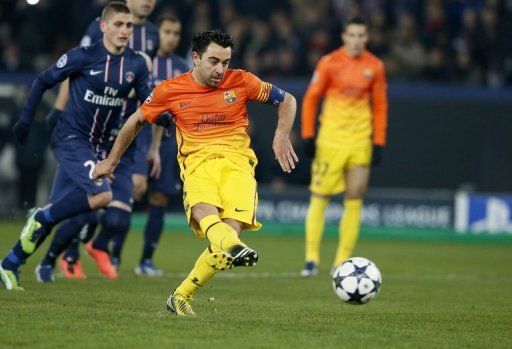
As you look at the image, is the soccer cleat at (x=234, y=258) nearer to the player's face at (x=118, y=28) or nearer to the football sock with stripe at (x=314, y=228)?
the player's face at (x=118, y=28)

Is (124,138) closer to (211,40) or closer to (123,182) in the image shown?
(211,40)

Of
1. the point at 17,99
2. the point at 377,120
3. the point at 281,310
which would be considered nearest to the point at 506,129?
the point at 377,120

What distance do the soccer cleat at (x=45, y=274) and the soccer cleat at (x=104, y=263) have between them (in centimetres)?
82

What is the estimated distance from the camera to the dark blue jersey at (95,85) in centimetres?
1000

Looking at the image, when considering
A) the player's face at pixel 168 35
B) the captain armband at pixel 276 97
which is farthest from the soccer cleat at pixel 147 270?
the captain armband at pixel 276 97

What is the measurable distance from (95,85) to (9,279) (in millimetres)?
1924

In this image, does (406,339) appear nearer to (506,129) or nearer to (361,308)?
(361,308)

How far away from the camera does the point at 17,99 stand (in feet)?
66.9

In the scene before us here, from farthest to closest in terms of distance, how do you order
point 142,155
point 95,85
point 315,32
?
→ point 315,32 < point 142,155 < point 95,85

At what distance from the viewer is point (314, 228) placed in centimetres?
1295

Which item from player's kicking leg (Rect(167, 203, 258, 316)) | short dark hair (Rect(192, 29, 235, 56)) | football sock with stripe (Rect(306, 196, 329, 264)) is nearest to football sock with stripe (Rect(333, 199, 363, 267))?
football sock with stripe (Rect(306, 196, 329, 264))

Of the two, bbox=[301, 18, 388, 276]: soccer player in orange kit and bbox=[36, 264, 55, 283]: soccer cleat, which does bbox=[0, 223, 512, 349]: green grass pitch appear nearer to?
bbox=[36, 264, 55, 283]: soccer cleat

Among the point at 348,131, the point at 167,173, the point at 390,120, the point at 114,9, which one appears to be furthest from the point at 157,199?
the point at 390,120

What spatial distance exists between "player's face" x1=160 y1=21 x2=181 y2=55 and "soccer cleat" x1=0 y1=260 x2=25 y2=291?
3976 mm
